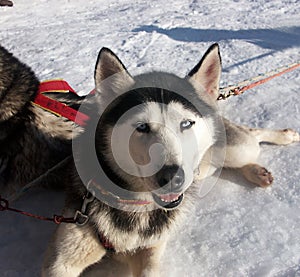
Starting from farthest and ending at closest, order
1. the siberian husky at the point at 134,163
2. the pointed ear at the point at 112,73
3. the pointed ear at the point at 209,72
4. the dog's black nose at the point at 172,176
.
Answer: the pointed ear at the point at 209,72 → the pointed ear at the point at 112,73 → the siberian husky at the point at 134,163 → the dog's black nose at the point at 172,176

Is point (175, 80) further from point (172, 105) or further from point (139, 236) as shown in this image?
point (139, 236)

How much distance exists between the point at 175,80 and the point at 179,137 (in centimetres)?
37

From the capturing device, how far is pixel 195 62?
429cm

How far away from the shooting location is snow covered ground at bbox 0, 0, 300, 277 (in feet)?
6.89

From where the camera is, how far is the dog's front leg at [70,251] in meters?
1.76

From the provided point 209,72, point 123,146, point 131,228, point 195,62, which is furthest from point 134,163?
point 195,62

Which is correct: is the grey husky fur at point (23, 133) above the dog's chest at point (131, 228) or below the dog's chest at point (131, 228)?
above

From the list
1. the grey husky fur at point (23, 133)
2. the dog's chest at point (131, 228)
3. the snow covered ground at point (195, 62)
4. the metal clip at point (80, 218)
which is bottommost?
the snow covered ground at point (195, 62)

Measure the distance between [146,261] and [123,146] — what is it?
67 cm

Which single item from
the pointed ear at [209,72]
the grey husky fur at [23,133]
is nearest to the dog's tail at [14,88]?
the grey husky fur at [23,133]

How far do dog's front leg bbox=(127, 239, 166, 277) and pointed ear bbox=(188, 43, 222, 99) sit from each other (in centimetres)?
85

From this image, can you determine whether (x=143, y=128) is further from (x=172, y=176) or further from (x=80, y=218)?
(x=80, y=218)

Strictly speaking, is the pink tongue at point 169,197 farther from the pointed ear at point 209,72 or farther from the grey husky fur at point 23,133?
the grey husky fur at point 23,133

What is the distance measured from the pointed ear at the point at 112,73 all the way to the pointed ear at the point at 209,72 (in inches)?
13.6
